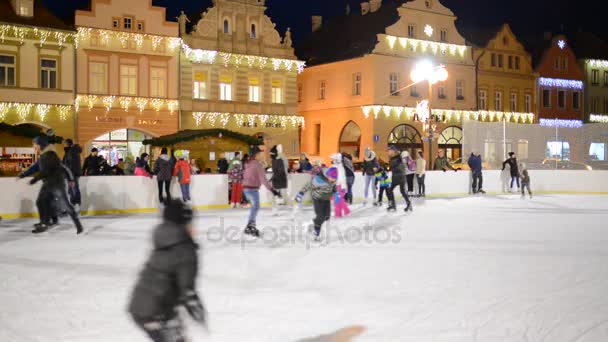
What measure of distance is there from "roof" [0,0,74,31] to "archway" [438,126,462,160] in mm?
21242

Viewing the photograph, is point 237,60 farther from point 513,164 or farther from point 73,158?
point 73,158

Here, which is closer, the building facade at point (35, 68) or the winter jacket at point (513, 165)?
the winter jacket at point (513, 165)

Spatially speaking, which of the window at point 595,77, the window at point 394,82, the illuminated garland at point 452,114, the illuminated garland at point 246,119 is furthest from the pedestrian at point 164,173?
the window at point 595,77

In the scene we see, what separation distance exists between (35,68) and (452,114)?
2318 cm

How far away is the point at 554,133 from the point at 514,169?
300cm

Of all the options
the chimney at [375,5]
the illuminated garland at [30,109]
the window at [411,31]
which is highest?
the chimney at [375,5]

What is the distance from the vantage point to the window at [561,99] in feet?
152

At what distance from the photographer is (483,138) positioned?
84.4 feet

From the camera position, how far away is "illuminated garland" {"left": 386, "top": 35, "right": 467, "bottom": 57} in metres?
38.1

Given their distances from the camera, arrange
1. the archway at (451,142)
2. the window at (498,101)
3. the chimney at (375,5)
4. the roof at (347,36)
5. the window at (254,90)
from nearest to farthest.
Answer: the window at (254,90) → the roof at (347,36) → the archway at (451,142) → the chimney at (375,5) → the window at (498,101)

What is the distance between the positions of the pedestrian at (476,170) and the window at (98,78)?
16.0 meters

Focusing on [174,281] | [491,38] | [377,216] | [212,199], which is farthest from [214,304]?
[491,38]

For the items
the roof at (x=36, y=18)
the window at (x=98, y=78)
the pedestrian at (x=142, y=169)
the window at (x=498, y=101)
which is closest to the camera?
the pedestrian at (x=142, y=169)

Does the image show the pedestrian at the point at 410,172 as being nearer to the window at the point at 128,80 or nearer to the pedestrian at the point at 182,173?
the pedestrian at the point at 182,173
